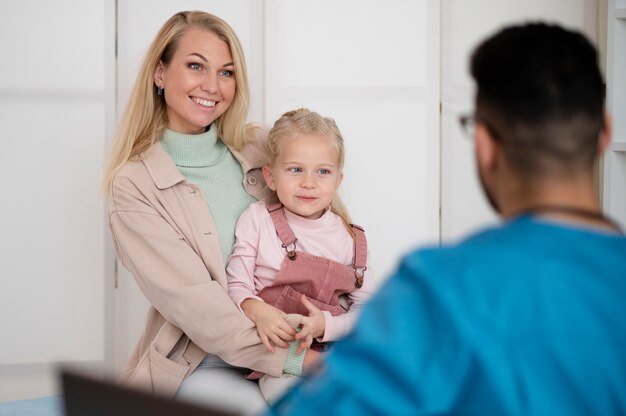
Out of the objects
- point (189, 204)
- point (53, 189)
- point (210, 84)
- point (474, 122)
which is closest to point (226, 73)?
point (210, 84)

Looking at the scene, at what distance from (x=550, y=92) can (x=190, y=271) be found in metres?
1.34

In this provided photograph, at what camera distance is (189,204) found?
7.28 ft

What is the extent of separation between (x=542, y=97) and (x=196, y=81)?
5.04ft

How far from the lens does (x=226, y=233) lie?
226 centimetres

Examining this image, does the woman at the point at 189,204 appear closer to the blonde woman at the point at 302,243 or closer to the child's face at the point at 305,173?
the blonde woman at the point at 302,243

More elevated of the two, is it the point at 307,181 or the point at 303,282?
the point at 307,181

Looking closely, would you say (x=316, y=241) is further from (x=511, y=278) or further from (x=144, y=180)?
(x=511, y=278)

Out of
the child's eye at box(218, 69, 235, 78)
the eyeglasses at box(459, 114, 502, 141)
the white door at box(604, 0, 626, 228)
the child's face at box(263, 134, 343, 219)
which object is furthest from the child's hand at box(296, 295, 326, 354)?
the white door at box(604, 0, 626, 228)

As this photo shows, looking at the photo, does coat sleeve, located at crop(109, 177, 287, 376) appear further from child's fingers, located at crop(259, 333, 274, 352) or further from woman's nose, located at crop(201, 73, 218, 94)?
woman's nose, located at crop(201, 73, 218, 94)

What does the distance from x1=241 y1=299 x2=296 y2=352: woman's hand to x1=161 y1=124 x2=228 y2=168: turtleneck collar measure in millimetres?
551

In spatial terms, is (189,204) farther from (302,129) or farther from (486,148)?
(486,148)

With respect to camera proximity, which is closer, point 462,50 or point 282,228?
point 282,228

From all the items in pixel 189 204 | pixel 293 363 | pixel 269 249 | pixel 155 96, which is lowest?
pixel 293 363

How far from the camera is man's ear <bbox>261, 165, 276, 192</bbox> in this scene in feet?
7.43
